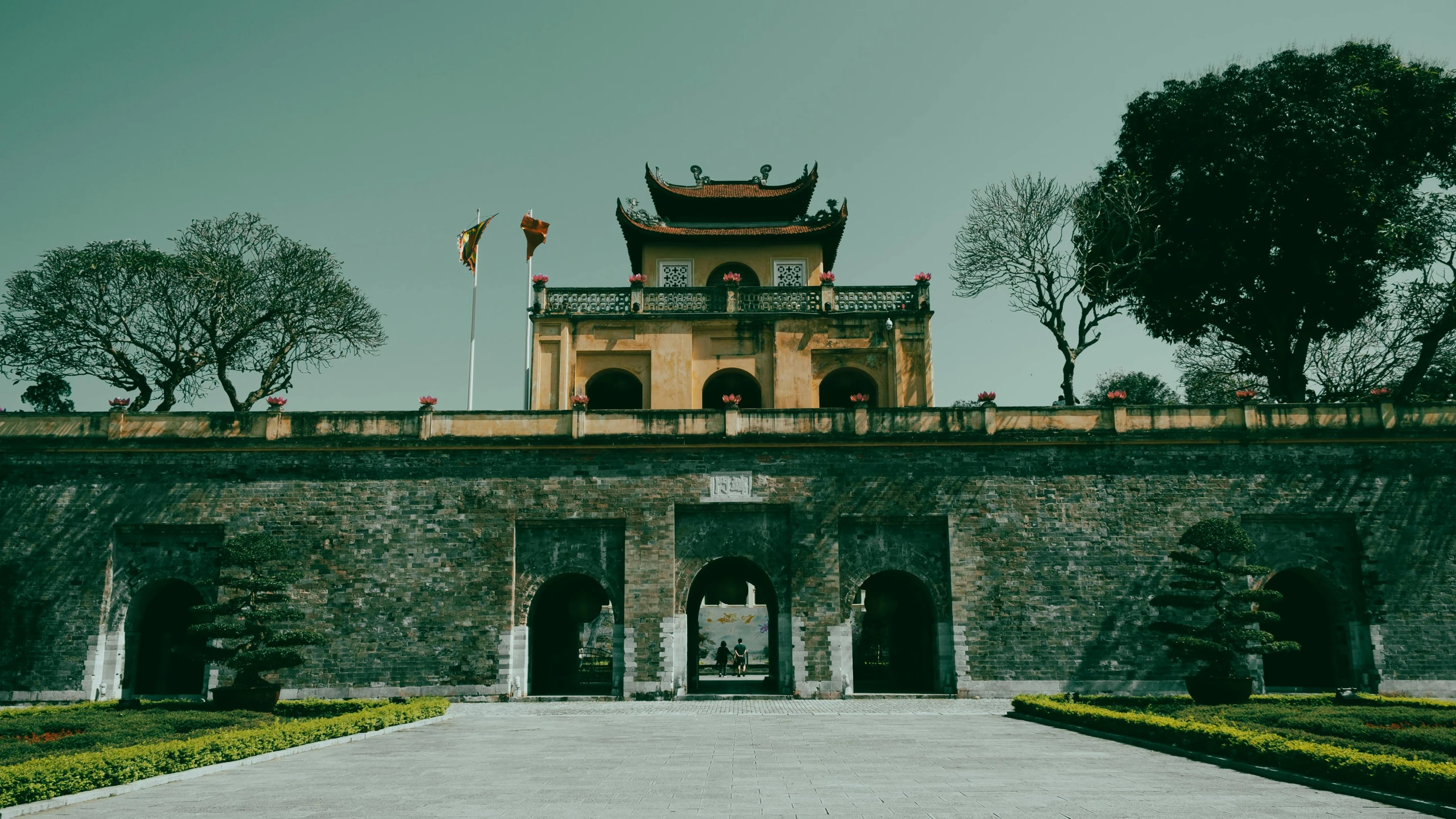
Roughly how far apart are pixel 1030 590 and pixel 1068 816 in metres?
15.2

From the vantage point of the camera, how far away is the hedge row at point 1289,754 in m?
9.08

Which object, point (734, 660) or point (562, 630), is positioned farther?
point (734, 660)

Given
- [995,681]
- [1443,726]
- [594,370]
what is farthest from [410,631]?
[1443,726]

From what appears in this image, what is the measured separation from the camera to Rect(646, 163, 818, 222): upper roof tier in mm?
32375

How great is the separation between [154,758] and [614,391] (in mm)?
19729

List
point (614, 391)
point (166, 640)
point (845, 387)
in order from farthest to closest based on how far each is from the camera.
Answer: point (614, 391), point (845, 387), point (166, 640)

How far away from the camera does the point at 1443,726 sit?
1335 centimetres

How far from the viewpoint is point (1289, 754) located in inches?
429

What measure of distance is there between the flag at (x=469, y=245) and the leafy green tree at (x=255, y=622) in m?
10.6

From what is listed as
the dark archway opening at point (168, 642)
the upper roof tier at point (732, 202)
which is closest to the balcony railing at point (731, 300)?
the upper roof tier at point (732, 202)

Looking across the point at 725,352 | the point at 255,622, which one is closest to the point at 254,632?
the point at 255,622

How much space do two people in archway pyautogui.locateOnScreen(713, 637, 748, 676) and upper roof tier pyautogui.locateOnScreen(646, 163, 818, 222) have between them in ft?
46.1

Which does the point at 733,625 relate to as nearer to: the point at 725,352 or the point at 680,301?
the point at 725,352

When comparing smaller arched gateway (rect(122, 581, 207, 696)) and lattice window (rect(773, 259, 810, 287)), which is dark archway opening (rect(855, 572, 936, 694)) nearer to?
lattice window (rect(773, 259, 810, 287))
